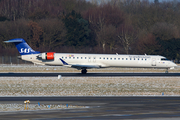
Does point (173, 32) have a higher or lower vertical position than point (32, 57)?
higher

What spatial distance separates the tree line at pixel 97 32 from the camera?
69.6 m

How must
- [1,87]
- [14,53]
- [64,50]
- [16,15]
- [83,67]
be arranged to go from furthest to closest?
[16,15] → [64,50] → [14,53] → [83,67] → [1,87]

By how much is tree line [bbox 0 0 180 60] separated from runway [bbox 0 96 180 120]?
155 ft

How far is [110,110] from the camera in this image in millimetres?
15539

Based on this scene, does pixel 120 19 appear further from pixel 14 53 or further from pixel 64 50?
pixel 14 53

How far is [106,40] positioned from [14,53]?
96.5ft

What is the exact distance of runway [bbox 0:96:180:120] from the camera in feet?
46.0

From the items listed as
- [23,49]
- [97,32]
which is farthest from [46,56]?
[97,32]

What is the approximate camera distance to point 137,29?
Result: 93.1 m

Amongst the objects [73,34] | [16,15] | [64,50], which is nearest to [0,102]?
[64,50]

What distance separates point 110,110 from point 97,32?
7787 cm

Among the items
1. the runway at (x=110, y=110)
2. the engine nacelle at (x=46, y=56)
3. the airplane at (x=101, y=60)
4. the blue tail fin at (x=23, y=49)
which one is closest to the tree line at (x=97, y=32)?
the blue tail fin at (x=23, y=49)

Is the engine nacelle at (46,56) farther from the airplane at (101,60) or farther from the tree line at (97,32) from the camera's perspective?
the tree line at (97,32)

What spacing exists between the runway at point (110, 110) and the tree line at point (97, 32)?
47331mm
